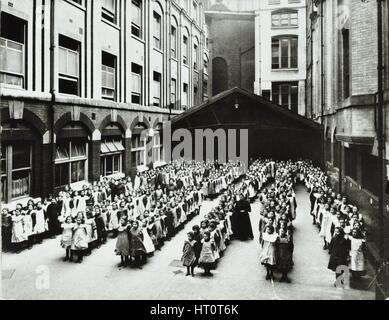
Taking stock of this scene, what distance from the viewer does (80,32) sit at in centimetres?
1560

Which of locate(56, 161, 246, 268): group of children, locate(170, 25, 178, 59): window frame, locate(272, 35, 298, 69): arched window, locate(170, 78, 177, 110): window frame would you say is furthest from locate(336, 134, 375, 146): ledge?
locate(170, 25, 178, 59): window frame

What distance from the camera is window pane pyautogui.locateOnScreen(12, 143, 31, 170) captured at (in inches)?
462

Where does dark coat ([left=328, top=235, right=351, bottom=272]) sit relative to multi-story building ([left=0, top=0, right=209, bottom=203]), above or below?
below

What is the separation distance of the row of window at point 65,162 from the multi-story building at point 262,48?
38.1 ft

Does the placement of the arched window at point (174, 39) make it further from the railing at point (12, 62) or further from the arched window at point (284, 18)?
the railing at point (12, 62)

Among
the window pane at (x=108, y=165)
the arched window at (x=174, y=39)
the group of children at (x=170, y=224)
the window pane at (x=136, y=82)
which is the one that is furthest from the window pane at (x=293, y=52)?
the window pane at (x=108, y=165)

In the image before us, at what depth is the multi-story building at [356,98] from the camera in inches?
426

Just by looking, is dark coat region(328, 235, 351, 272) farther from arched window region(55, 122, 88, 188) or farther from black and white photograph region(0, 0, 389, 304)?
arched window region(55, 122, 88, 188)

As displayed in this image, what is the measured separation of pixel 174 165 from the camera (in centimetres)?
2338

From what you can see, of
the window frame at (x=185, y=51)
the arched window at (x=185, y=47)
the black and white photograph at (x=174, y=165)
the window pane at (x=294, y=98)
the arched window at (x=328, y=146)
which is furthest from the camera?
the window frame at (x=185, y=51)

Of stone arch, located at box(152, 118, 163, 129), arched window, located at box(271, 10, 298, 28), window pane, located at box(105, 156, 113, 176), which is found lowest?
window pane, located at box(105, 156, 113, 176)

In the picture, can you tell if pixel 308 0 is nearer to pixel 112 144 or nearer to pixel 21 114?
pixel 112 144

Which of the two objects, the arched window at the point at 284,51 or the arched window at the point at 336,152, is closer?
the arched window at the point at 336,152
